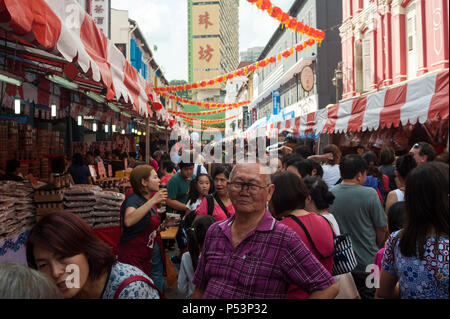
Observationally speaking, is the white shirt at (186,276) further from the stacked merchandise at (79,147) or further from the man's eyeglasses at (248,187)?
the stacked merchandise at (79,147)

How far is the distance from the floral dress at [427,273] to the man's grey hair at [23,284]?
62.1 inches

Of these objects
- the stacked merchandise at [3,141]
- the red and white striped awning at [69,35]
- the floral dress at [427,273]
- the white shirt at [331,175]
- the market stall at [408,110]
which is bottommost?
the floral dress at [427,273]

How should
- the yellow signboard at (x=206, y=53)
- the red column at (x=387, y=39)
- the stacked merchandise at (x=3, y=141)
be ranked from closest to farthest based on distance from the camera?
the red column at (x=387, y=39)
the stacked merchandise at (x=3, y=141)
the yellow signboard at (x=206, y=53)

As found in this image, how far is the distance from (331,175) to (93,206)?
3.53 meters

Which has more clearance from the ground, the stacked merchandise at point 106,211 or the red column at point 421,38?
the red column at point 421,38

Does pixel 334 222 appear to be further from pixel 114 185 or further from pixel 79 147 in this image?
pixel 79 147

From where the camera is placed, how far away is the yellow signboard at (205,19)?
25188 mm

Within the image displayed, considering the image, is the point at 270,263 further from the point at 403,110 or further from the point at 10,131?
the point at 10,131

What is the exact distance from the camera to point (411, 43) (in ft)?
38.5

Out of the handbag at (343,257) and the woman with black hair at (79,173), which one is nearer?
the handbag at (343,257)

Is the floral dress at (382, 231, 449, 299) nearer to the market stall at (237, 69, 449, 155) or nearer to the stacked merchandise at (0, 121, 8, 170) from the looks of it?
the market stall at (237, 69, 449, 155)

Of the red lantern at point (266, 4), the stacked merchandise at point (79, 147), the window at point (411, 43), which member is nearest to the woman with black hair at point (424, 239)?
the red lantern at point (266, 4)

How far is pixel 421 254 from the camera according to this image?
1730 millimetres
